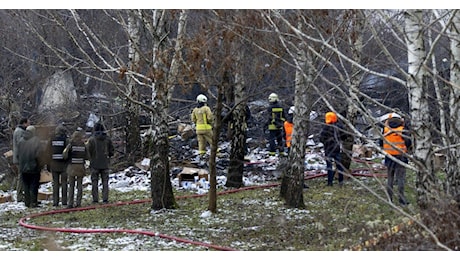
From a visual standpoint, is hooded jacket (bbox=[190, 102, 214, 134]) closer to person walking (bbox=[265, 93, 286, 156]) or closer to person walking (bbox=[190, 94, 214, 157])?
person walking (bbox=[190, 94, 214, 157])

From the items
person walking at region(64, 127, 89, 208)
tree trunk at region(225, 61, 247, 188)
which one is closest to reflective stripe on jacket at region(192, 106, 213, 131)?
tree trunk at region(225, 61, 247, 188)

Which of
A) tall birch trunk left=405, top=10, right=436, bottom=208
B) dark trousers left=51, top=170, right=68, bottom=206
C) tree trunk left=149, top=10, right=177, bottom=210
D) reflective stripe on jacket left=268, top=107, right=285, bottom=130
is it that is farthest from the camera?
reflective stripe on jacket left=268, top=107, right=285, bottom=130

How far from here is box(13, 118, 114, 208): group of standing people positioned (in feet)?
42.3

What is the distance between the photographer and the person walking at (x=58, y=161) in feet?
42.4

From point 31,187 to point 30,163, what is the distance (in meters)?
0.51

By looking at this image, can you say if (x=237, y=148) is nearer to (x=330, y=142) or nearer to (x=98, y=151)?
(x=330, y=142)

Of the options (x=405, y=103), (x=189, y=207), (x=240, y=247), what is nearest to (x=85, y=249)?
(x=240, y=247)

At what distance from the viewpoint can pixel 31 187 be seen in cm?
1334

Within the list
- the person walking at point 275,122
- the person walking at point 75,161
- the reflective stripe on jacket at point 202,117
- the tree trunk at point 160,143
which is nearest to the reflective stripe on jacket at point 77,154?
the person walking at point 75,161

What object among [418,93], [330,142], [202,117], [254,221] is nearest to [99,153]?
[254,221]

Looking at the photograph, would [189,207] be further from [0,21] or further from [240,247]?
[0,21]

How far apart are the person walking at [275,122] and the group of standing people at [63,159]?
509 centimetres

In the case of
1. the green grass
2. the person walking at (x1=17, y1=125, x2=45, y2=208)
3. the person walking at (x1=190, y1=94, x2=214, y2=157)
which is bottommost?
the green grass

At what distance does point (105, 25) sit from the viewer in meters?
20.1
